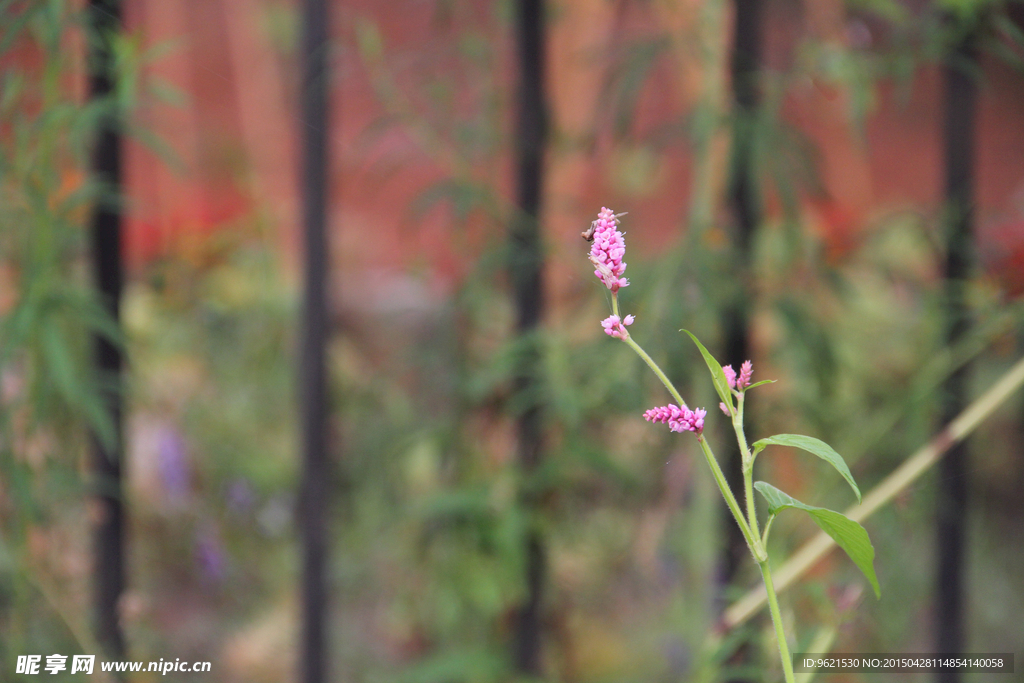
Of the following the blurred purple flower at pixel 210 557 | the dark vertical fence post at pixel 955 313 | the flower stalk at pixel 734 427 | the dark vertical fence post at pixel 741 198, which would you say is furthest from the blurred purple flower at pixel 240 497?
the flower stalk at pixel 734 427

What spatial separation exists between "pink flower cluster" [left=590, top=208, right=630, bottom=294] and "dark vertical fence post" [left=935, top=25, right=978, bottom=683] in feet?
2.33

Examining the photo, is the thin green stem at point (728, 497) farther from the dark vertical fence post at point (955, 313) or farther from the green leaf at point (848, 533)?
the dark vertical fence post at point (955, 313)

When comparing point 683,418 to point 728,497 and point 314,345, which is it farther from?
point 314,345

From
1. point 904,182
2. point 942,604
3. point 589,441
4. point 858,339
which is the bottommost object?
point 942,604

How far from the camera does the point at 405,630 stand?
129 cm

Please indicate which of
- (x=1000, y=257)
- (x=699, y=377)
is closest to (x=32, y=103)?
(x=699, y=377)

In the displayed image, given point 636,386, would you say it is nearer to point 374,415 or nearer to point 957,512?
point 957,512

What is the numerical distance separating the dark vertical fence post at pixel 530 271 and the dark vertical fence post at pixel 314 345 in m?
0.22

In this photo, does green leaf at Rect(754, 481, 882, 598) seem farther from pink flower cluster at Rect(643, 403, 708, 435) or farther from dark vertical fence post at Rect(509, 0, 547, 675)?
dark vertical fence post at Rect(509, 0, 547, 675)

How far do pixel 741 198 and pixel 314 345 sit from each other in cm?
48

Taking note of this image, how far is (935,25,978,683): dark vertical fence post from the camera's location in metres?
0.86

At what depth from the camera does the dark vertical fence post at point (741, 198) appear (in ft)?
2.72

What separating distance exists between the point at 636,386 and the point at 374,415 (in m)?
0.63

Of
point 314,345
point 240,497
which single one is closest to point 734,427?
point 314,345
